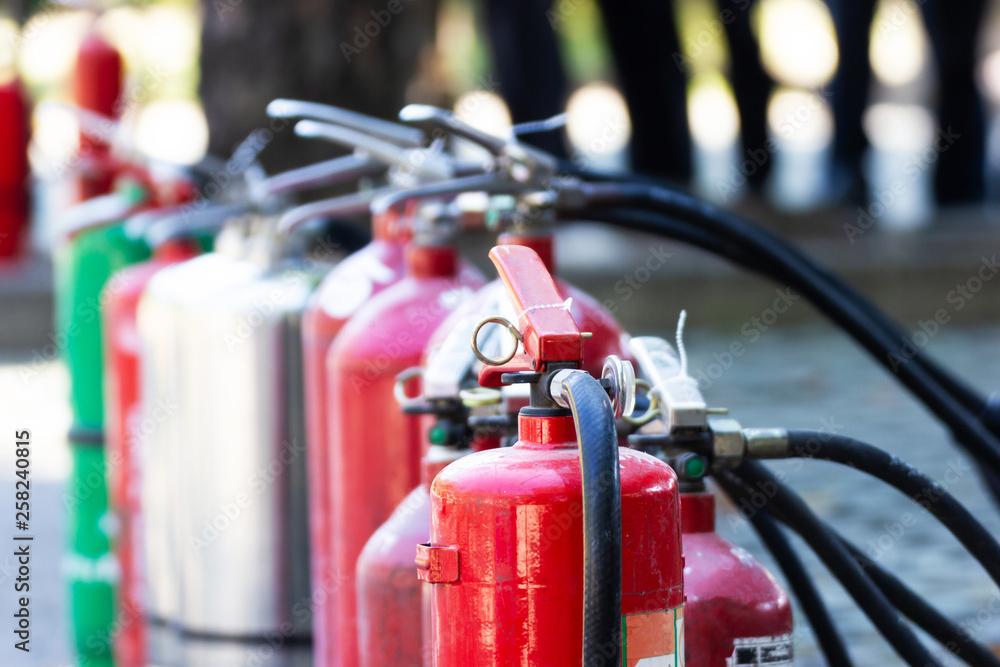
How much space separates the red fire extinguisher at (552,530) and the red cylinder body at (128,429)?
144cm

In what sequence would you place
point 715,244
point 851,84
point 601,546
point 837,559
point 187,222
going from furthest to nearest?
1. point 851,84
2. point 187,222
3. point 715,244
4. point 837,559
5. point 601,546

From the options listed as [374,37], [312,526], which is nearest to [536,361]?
[312,526]

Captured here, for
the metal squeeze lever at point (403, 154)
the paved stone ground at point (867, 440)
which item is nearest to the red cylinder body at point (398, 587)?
the metal squeeze lever at point (403, 154)

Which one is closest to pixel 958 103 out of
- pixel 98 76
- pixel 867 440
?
pixel 867 440

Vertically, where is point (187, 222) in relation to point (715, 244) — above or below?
above

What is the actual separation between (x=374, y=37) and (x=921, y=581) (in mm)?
2736

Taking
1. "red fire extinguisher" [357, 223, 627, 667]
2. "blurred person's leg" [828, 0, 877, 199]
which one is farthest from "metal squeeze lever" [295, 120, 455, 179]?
"blurred person's leg" [828, 0, 877, 199]

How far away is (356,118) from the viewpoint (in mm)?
1819

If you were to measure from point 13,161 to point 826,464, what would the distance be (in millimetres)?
5282

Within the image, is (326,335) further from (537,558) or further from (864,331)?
(537,558)

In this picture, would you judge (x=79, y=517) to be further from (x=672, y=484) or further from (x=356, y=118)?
(x=672, y=484)

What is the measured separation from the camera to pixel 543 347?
42.1 inches

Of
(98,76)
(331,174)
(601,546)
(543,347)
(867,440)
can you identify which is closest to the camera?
(601,546)

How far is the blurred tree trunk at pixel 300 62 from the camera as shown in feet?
14.7
